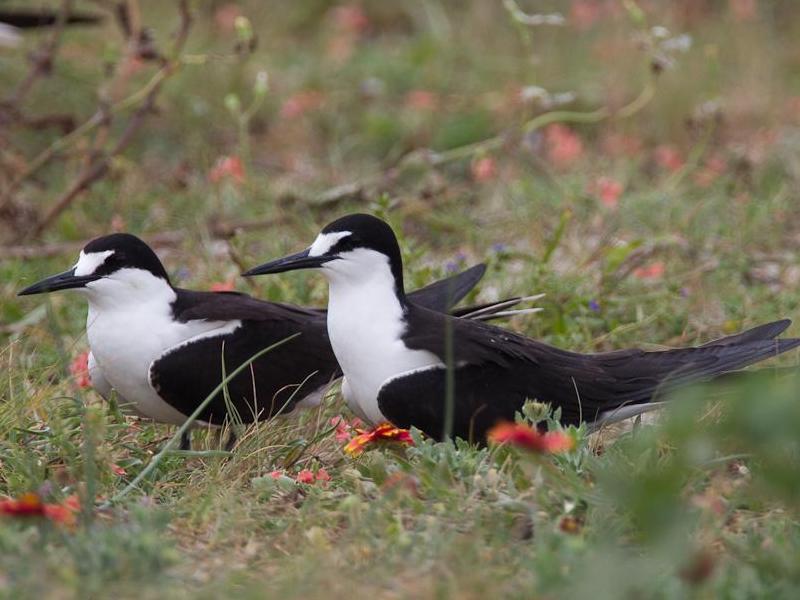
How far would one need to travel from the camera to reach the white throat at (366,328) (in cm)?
358

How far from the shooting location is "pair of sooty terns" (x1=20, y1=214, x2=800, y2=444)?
3.60 metres

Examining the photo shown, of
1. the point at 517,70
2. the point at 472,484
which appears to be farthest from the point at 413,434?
the point at 517,70

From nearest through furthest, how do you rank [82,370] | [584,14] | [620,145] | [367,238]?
[367,238] < [82,370] < [620,145] < [584,14]

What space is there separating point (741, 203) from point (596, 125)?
2344 millimetres

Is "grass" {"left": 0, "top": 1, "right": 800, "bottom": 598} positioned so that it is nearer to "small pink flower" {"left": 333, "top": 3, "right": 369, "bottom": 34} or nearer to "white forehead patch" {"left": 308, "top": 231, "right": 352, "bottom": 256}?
"small pink flower" {"left": 333, "top": 3, "right": 369, "bottom": 34}

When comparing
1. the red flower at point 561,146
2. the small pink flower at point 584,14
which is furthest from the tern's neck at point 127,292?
the small pink flower at point 584,14

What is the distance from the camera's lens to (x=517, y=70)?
881 centimetres

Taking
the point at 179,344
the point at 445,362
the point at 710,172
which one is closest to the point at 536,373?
the point at 445,362

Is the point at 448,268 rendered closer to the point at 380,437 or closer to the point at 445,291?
the point at 445,291

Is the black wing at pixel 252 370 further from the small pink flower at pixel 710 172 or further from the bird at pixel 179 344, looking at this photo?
the small pink flower at pixel 710 172

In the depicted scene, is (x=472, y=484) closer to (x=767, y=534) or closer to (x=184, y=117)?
(x=767, y=534)

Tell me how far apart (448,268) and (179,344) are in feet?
4.46

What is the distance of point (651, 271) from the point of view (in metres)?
5.11

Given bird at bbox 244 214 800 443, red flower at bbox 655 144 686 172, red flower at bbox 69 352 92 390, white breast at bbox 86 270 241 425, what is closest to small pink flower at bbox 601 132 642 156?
red flower at bbox 655 144 686 172
